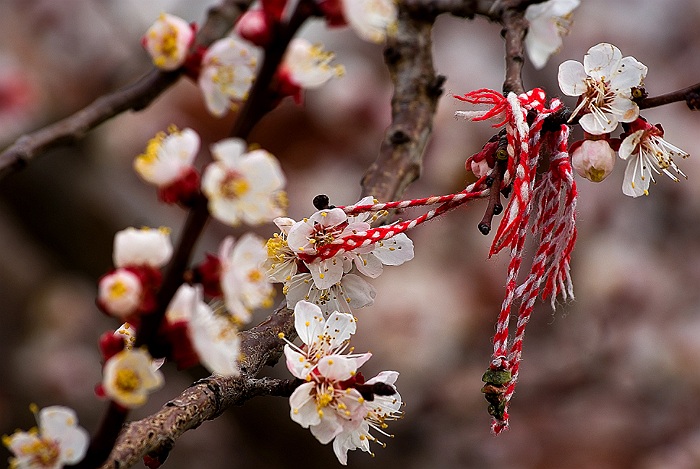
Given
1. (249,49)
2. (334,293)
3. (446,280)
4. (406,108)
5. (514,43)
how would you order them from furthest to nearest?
1. (446,280)
2. (406,108)
3. (514,43)
4. (334,293)
5. (249,49)

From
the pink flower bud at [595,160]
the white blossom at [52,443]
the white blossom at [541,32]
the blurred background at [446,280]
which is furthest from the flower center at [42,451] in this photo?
the blurred background at [446,280]

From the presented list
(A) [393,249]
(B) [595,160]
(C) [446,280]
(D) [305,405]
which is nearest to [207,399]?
(D) [305,405]

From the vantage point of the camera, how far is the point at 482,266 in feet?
8.79

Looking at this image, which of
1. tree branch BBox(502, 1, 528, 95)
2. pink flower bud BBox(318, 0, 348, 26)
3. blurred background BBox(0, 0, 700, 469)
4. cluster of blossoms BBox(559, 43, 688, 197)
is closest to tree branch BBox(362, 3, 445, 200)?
tree branch BBox(502, 1, 528, 95)

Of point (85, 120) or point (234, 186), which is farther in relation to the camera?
point (85, 120)

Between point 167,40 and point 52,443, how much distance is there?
0.78 feet

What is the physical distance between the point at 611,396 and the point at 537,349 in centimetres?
26

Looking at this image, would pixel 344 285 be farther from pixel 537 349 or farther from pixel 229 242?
pixel 537 349

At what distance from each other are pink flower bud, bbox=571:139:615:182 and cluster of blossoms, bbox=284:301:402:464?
7.8 inches

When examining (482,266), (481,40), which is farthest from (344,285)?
(481,40)

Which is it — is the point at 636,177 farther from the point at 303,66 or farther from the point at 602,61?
the point at 303,66

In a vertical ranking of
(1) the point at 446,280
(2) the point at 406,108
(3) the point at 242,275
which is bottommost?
(1) the point at 446,280

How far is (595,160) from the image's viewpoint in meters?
0.59

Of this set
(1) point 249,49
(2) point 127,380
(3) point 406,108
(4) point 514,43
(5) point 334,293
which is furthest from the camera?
(3) point 406,108
